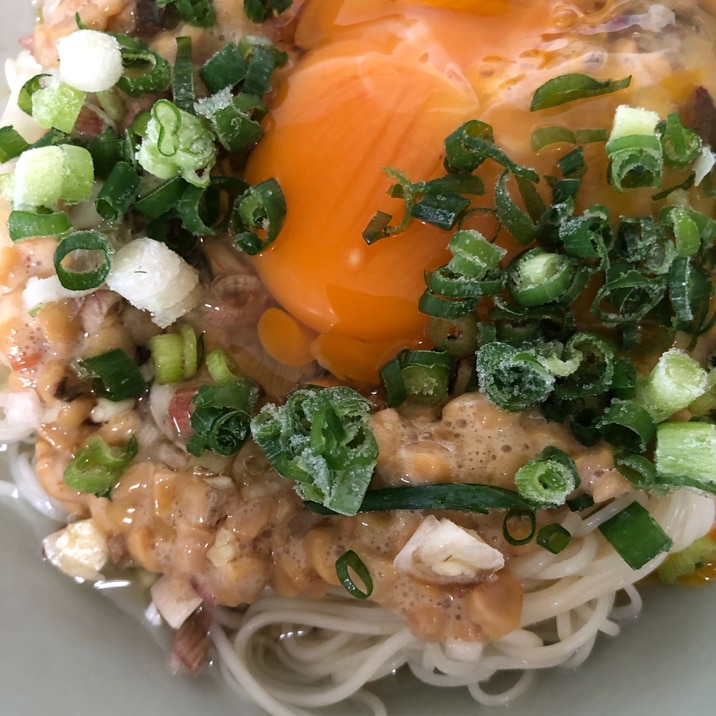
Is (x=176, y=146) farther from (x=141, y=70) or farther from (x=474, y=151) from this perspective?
(x=474, y=151)

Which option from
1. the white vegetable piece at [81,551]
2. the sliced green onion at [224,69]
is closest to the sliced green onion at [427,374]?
the sliced green onion at [224,69]

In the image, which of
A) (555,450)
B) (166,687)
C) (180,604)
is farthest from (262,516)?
(555,450)

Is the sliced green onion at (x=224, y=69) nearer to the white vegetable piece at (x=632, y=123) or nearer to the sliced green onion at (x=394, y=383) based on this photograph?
the sliced green onion at (x=394, y=383)

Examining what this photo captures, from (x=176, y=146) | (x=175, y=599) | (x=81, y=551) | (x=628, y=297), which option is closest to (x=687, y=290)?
(x=628, y=297)

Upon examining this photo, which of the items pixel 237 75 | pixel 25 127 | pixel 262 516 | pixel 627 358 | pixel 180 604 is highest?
pixel 237 75

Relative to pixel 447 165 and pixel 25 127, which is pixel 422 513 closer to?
pixel 447 165
